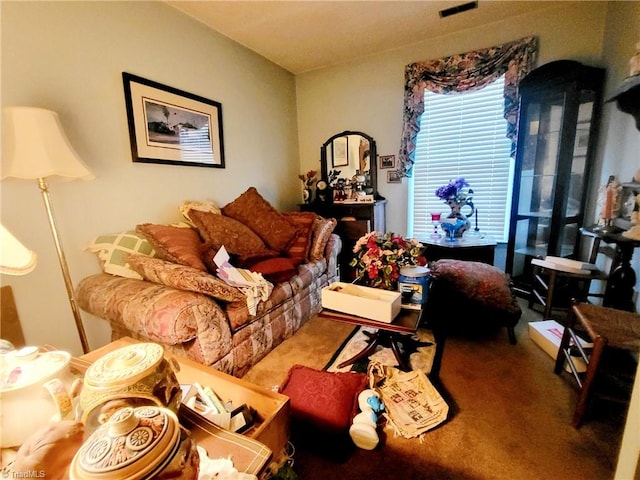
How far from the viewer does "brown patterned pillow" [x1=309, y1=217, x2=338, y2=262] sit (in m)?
2.57

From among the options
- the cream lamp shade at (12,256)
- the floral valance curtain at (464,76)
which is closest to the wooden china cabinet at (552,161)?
the floral valance curtain at (464,76)

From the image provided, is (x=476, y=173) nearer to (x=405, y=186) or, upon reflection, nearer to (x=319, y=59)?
(x=405, y=186)

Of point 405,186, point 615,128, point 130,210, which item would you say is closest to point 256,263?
point 130,210

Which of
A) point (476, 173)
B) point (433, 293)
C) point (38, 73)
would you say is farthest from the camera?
point (476, 173)

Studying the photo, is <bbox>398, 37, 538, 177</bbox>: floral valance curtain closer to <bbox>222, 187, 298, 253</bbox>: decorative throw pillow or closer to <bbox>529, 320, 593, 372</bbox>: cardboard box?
<bbox>222, 187, 298, 253</bbox>: decorative throw pillow

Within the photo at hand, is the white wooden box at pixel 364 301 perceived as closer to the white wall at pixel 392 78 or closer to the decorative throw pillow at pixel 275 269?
the decorative throw pillow at pixel 275 269

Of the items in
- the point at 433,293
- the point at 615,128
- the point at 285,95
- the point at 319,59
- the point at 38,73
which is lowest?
the point at 433,293

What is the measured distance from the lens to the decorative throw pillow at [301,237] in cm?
245

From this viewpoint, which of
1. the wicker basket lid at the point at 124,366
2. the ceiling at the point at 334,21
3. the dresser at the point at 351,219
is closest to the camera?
the wicker basket lid at the point at 124,366

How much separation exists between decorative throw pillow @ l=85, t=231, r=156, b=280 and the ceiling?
1.85m

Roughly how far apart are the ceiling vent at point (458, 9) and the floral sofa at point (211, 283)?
2.12 m

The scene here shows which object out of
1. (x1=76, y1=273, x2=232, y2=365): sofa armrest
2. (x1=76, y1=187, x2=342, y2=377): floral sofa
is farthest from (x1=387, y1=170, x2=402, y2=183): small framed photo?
(x1=76, y1=273, x2=232, y2=365): sofa armrest

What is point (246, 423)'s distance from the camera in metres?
0.87

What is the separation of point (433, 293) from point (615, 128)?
5.96ft
